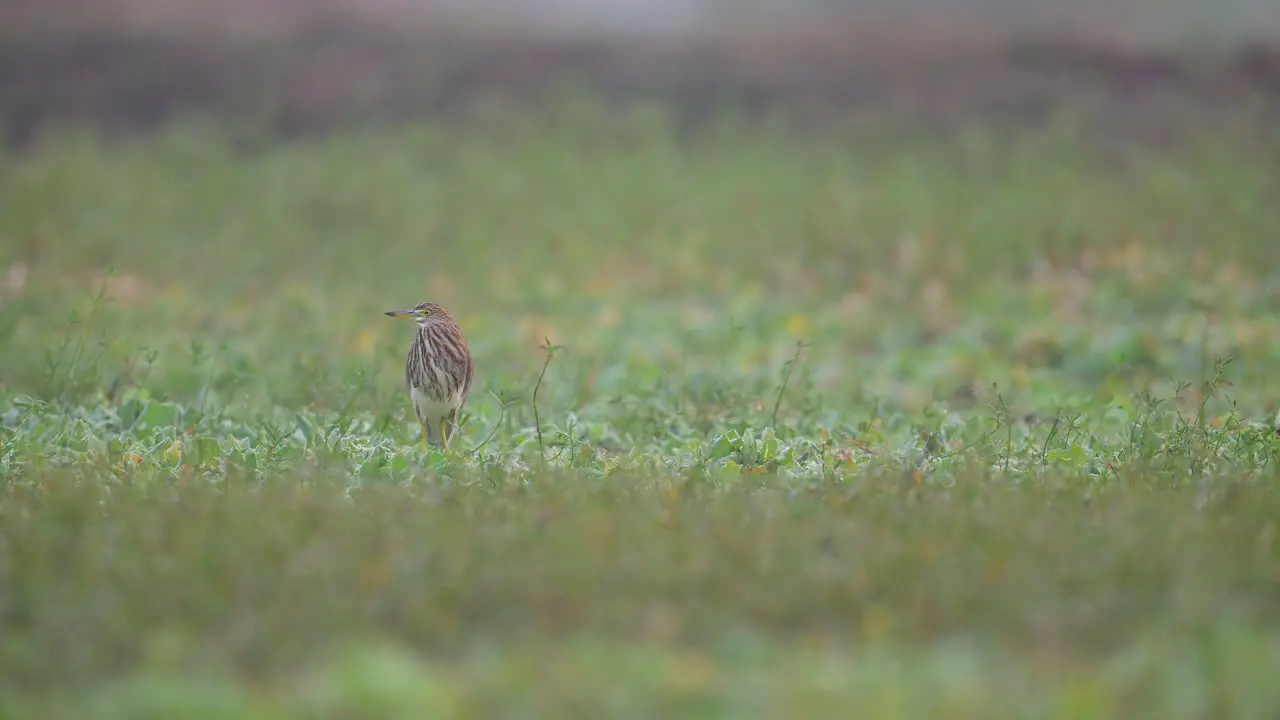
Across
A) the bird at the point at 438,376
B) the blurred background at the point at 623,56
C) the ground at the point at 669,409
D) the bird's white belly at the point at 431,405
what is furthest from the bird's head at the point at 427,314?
the blurred background at the point at 623,56

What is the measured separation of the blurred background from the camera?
66.9 feet

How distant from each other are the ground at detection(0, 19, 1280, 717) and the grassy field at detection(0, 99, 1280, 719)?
3 centimetres

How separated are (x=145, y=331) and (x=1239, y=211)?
36.3 ft

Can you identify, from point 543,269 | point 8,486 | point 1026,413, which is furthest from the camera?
point 543,269

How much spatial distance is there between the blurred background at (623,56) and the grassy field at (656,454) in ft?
11.3

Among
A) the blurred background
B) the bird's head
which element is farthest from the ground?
the bird's head

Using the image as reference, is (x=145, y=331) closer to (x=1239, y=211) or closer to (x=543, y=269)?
(x=543, y=269)

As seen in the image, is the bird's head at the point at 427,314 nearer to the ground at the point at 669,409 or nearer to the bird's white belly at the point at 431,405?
the bird's white belly at the point at 431,405

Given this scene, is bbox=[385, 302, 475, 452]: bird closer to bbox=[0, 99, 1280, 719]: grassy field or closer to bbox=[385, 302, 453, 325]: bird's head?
bbox=[385, 302, 453, 325]: bird's head

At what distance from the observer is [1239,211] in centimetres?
1562

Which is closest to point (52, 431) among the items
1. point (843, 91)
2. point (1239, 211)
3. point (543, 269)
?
point (543, 269)

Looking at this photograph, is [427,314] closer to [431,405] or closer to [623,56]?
[431,405]

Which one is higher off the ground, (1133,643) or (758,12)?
(758,12)

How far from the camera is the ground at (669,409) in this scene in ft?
14.7
